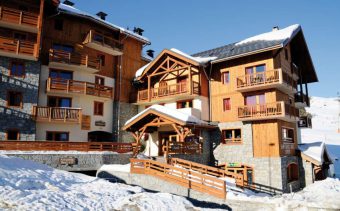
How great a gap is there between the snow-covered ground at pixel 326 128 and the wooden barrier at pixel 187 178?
690 inches

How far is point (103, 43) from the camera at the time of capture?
26156 mm

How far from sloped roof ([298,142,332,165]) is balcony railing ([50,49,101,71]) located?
20.1 m

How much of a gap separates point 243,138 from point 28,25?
1970 centimetres

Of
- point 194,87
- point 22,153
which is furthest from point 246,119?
point 22,153

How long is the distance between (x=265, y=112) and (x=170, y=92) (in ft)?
29.4

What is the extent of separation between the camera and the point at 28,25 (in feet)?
70.9

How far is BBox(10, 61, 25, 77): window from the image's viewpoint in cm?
2158

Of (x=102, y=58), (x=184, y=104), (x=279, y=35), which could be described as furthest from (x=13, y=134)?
(x=279, y=35)

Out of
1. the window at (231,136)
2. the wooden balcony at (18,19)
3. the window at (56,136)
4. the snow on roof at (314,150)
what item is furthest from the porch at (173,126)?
the wooden balcony at (18,19)

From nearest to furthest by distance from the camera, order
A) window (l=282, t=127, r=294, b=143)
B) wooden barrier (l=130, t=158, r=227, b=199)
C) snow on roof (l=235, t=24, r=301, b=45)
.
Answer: wooden barrier (l=130, t=158, r=227, b=199), snow on roof (l=235, t=24, r=301, b=45), window (l=282, t=127, r=294, b=143)

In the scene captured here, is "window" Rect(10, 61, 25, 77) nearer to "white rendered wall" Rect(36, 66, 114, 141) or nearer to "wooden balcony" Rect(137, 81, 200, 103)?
"white rendered wall" Rect(36, 66, 114, 141)

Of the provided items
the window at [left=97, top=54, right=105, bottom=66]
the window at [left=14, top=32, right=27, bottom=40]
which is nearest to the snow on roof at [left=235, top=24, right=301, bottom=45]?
the window at [left=97, top=54, right=105, bottom=66]

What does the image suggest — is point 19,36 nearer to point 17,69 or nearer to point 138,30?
point 17,69

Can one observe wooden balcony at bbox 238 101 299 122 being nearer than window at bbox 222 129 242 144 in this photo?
Yes
